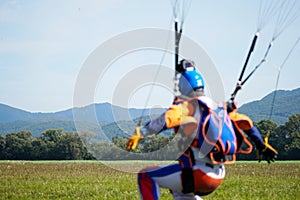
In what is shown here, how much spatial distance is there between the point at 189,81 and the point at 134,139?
1.23 meters

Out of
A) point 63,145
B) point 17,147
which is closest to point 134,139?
point 63,145

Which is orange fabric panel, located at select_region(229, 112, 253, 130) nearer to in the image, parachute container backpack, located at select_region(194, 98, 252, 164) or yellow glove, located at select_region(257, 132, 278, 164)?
parachute container backpack, located at select_region(194, 98, 252, 164)

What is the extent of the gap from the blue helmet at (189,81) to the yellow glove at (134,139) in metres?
1.04

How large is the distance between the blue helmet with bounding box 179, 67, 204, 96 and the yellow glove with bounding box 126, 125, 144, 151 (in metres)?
1.04

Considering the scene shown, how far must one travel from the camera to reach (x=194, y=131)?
18.7 ft

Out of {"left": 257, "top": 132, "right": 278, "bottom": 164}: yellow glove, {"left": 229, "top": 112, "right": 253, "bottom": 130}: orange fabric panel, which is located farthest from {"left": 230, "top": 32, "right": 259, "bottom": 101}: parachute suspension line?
{"left": 257, "top": 132, "right": 278, "bottom": 164}: yellow glove

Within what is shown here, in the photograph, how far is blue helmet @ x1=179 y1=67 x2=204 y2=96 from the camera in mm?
5952

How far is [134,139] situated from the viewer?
5.09m

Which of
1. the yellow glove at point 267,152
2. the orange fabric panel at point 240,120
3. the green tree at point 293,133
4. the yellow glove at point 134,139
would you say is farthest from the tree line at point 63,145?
the yellow glove at point 134,139

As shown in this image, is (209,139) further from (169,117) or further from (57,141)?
Answer: (57,141)

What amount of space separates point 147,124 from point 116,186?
702 centimetres

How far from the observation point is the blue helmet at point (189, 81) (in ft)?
19.5

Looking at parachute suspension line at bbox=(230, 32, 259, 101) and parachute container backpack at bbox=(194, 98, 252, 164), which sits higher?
parachute suspension line at bbox=(230, 32, 259, 101)

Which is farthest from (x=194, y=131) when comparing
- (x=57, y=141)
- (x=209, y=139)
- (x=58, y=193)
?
(x=57, y=141)
